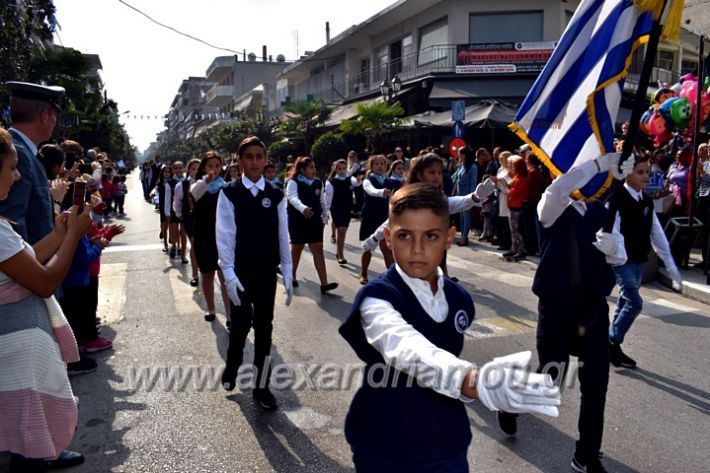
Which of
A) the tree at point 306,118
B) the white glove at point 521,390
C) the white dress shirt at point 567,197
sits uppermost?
the tree at point 306,118

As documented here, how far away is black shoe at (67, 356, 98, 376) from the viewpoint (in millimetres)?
5223

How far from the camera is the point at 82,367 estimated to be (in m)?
5.27

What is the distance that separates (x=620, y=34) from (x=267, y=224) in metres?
2.77

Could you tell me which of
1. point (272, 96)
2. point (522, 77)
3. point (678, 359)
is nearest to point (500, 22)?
point (522, 77)

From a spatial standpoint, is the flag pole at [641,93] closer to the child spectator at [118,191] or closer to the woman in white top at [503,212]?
the woman in white top at [503,212]

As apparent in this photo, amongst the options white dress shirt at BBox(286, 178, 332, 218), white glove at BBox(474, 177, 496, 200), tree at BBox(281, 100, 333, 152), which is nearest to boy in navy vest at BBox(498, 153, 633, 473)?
white glove at BBox(474, 177, 496, 200)

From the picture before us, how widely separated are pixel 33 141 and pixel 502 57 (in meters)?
22.8

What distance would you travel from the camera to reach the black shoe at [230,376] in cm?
463

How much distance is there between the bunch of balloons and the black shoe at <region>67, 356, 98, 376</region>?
33.4ft

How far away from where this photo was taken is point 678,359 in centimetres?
546

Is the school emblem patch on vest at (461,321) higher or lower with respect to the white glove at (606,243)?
lower

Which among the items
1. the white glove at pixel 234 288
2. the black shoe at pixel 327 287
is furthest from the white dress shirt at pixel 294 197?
the white glove at pixel 234 288

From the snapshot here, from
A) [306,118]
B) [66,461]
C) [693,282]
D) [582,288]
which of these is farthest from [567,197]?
[306,118]

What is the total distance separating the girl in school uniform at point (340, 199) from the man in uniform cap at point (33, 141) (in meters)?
6.85
